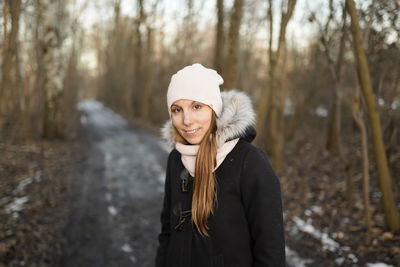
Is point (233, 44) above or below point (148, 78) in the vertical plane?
below

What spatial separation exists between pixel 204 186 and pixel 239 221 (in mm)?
283

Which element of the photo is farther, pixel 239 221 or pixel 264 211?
pixel 239 221

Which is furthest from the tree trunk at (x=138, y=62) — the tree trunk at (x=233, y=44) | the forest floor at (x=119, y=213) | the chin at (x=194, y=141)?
the chin at (x=194, y=141)

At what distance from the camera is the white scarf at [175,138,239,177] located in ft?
6.25

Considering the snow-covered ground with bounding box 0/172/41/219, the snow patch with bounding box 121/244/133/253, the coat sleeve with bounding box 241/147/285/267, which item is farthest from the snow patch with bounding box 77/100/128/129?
the coat sleeve with bounding box 241/147/285/267

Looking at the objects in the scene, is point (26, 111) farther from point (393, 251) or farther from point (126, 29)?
point (126, 29)

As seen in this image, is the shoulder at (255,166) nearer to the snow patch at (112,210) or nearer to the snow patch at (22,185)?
the snow patch at (112,210)

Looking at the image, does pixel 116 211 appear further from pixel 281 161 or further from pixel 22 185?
pixel 281 161

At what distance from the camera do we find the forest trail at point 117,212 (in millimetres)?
4715

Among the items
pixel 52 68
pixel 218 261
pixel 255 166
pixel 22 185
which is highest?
pixel 52 68

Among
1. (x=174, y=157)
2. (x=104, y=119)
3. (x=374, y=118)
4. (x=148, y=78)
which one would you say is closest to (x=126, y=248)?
(x=174, y=157)

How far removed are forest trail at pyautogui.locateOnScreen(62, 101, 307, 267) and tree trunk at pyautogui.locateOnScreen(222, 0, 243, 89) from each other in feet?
11.4

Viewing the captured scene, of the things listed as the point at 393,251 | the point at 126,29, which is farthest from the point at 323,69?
the point at 126,29

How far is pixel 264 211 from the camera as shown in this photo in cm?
175
